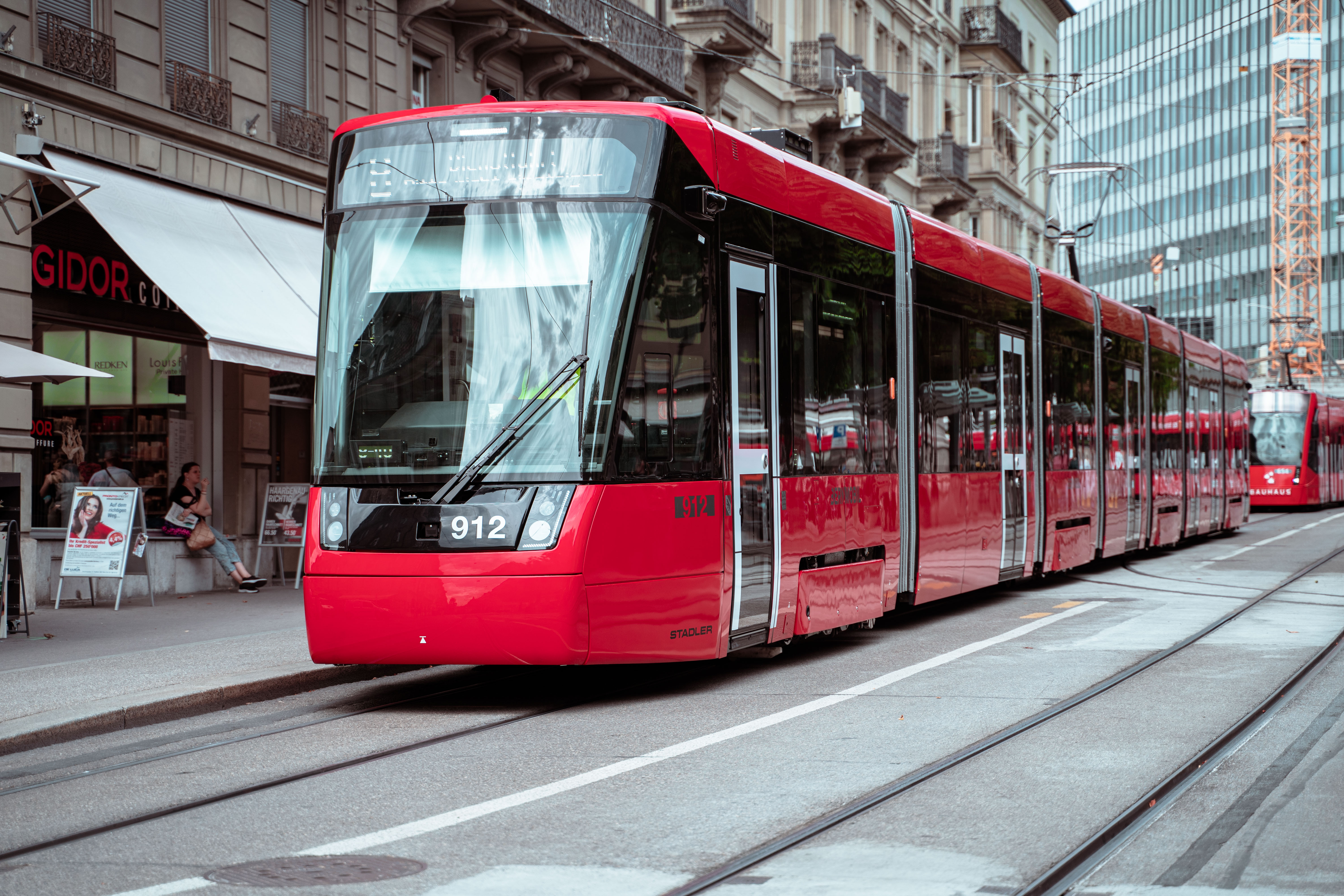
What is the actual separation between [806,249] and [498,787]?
4.92 meters

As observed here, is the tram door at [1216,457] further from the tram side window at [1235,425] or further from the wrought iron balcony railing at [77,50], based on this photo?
the wrought iron balcony railing at [77,50]

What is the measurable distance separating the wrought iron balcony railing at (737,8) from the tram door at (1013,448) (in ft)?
42.7

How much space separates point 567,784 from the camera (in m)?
6.41

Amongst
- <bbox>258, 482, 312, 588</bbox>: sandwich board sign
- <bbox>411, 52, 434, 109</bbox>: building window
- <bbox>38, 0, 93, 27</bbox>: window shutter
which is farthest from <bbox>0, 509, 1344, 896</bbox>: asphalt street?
<bbox>411, 52, 434, 109</bbox>: building window

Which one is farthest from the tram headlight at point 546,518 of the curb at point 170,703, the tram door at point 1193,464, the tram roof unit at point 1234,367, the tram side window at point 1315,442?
the tram side window at point 1315,442

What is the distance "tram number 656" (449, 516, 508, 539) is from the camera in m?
8.16

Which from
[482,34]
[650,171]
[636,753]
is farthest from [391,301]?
[482,34]

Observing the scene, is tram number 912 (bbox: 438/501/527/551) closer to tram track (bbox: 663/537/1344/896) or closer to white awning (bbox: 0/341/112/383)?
tram track (bbox: 663/537/1344/896)

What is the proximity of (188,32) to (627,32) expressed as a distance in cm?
849

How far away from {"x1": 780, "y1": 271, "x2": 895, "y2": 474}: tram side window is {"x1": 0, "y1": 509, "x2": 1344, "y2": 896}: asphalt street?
4.56ft

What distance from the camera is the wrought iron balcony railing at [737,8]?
26453 millimetres

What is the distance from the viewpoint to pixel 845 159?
3412cm

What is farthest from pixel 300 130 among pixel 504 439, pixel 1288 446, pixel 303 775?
pixel 1288 446

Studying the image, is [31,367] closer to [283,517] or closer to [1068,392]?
[283,517]
